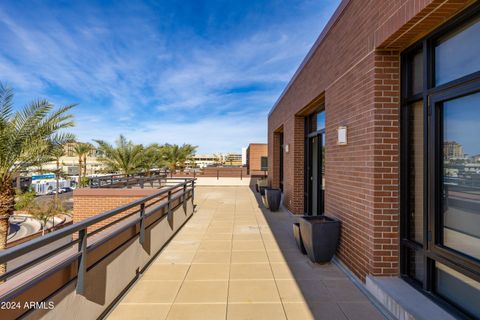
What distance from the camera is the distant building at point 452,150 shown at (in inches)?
91.0

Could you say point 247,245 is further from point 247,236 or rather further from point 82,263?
point 82,263

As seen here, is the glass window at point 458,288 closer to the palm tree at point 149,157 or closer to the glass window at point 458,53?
the glass window at point 458,53

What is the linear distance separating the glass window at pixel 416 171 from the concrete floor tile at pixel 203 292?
2.33 meters

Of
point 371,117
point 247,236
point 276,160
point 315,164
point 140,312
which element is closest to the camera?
point 140,312

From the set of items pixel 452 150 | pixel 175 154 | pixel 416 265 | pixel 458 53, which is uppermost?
pixel 458 53

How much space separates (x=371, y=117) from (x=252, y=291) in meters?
2.61

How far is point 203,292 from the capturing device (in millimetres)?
3166

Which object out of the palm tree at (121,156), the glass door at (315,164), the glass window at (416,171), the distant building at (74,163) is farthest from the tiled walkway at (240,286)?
the distant building at (74,163)

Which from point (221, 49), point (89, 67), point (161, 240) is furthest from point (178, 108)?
point (161, 240)

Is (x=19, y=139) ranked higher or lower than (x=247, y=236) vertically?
higher

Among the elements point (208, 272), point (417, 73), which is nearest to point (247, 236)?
point (208, 272)

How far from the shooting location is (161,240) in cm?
477

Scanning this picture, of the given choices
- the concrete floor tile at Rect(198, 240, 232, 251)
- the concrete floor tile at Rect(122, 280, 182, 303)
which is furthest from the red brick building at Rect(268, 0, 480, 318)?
the concrete floor tile at Rect(122, 280, 182, 303)

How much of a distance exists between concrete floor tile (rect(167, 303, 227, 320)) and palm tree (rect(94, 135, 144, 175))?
536 inches
